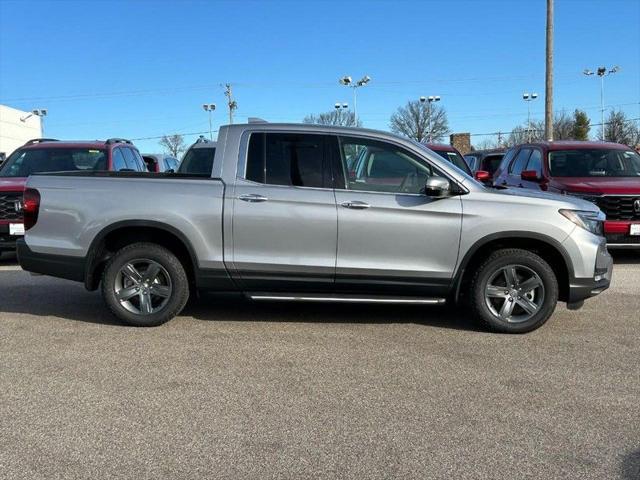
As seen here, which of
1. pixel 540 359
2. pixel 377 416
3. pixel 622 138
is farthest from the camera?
pixel 622 138

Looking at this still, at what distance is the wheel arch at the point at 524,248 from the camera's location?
5562 millimetres

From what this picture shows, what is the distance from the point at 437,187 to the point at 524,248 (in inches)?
45.6

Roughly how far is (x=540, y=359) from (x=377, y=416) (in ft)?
6.16

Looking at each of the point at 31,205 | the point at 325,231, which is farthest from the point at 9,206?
the point at 325,231

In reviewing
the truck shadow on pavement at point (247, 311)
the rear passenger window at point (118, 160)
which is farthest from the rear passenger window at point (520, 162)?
the rear passenger window at point (118, 160)

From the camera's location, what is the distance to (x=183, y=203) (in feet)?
18.5

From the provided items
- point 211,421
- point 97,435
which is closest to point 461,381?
point 211,421

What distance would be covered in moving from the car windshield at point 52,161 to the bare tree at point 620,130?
55.1 m

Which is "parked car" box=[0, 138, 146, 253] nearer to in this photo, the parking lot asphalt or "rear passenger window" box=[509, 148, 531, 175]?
the parking lot asphalt

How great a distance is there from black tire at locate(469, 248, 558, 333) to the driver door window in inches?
40.4

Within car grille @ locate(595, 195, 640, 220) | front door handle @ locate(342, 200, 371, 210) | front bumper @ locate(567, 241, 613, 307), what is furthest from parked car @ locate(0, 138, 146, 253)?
car grille @ locate(595, 195, 640, 220)

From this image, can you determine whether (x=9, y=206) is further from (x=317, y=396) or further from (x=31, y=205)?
(x=317, y=396)

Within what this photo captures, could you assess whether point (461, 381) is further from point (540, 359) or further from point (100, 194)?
point (100, 194)

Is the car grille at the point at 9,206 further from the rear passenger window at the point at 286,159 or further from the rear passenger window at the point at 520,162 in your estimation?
the rear passenger window at the point at 520,162
